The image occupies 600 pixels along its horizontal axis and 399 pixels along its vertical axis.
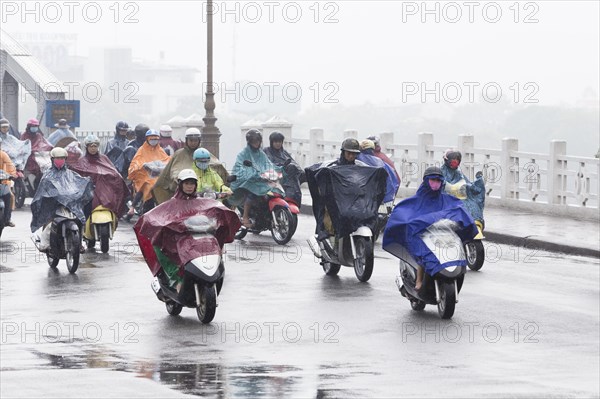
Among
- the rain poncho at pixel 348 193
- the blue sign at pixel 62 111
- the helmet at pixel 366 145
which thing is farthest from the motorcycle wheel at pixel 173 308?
the blue sign at pixel 62 111

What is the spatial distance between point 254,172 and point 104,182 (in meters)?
2.42

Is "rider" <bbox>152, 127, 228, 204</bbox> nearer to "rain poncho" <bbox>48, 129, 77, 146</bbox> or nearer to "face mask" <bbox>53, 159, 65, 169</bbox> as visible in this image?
"face mask" <bbox>53, 159, 65, 169</bbox>

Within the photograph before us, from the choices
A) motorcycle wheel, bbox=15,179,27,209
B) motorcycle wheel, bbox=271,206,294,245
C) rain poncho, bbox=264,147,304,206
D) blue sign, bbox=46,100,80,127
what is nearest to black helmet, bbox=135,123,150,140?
motorcycle wheel, bbox=15,179,27,209

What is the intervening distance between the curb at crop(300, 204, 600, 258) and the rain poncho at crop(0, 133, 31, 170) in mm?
9468

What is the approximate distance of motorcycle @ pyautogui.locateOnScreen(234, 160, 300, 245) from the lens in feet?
72.0

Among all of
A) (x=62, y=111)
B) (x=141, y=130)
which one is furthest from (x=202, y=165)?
(x=62, y=111)

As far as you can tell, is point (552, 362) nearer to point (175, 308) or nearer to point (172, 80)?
point (175, 308)

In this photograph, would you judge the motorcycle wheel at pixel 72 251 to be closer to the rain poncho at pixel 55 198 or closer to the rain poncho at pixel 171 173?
the rain poncho at pixel 55 198

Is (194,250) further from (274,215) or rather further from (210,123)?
(210,123)

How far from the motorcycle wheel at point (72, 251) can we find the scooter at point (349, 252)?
2881 mm

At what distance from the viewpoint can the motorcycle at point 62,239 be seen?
60.7ft

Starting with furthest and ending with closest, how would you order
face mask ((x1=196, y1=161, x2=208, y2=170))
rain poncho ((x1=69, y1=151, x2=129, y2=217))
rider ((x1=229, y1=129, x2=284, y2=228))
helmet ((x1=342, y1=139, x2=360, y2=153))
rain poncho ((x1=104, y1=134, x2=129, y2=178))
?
1. rain poncho ((x1=104, y1=134, x2=129, y2=178))
2. rider ((x1=229, y1=129, x2=284, y2=228))
3. rain poncho ((x1=69, y1=151, x2=129, y2=217))
4. face mask ((x1=196, y1=161, x2=208, y2=170))
5. helmet ((x1=342, y1=139, x2=360, y2=153))

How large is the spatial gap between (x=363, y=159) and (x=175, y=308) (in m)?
5.68

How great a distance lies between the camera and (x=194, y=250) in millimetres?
14438
